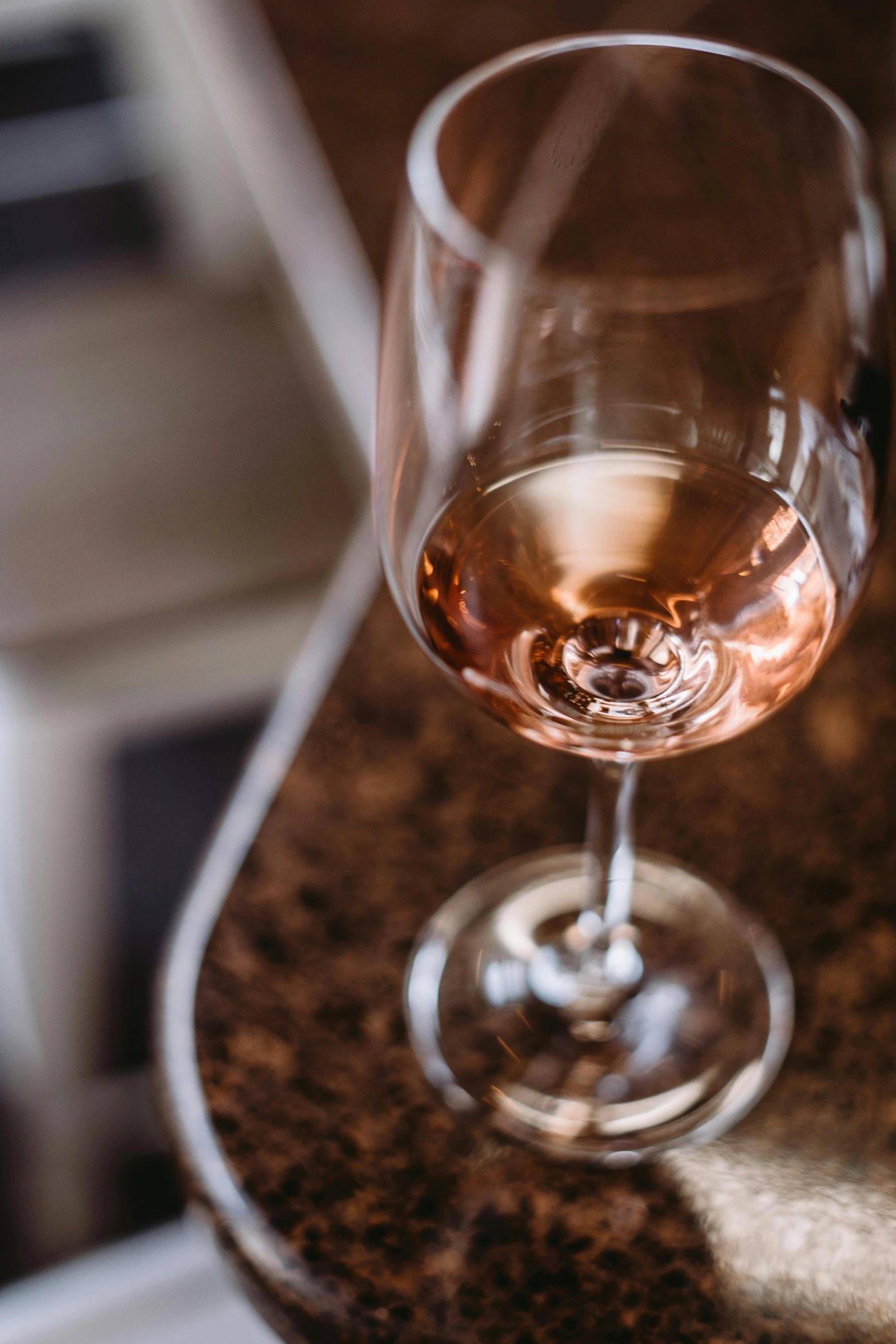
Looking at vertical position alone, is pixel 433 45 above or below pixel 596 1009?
above

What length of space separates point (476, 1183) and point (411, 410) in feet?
0.78

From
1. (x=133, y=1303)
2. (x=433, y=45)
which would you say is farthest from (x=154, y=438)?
(x=133, y=1303)

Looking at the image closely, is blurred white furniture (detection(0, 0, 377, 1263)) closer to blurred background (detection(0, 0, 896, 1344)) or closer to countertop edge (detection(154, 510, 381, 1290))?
blurred background (detection(0, 0, 896, 1344))

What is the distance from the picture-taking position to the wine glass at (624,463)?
1.06 feet

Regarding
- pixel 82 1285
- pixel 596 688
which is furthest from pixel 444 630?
pixel 82 1285

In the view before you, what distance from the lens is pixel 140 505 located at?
1.23 metres

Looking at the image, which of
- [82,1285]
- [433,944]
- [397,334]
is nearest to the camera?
[397,334]

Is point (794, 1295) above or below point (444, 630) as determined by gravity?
below

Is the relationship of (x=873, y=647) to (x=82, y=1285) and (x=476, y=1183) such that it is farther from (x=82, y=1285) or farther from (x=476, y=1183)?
(x=82, y=1285)

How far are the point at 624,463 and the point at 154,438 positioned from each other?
0.96 m

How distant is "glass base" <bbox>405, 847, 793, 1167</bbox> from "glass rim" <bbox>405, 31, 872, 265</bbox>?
0.79 ft

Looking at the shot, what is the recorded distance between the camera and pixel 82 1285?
2.83ft

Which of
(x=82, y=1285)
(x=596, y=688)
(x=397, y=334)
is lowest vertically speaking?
(x=82, y=1285)

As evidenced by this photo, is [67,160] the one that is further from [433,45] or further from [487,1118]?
[487,1118]
